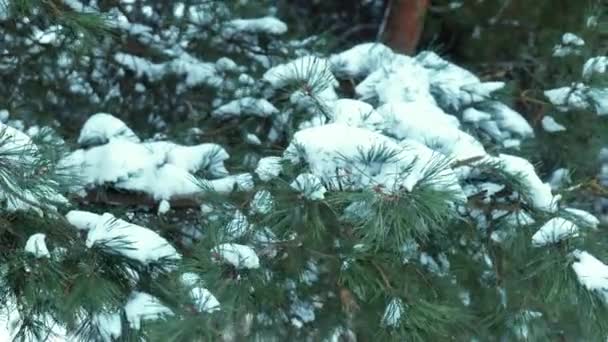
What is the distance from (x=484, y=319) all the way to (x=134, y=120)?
5.75 ft

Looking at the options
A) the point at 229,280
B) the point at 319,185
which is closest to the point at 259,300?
the point at 229,280

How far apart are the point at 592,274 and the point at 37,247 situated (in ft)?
4.43

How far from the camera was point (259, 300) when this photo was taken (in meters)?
2.31

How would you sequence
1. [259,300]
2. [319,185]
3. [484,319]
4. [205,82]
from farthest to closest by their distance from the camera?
[205,82] → [484,319] → [259,300] → [319,185]

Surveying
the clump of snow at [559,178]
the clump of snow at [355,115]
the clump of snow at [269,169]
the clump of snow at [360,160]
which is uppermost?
the clump of snow at [360,160]

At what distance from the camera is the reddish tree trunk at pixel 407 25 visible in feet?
12.5

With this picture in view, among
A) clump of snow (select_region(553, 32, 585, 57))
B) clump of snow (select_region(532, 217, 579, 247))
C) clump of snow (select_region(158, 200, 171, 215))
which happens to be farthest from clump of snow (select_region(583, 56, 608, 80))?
clump of snow (select_region(158, 200, 171, 215))

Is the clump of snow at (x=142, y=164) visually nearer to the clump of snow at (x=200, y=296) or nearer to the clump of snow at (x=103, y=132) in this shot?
the clump of snow at (x=103, y=132)

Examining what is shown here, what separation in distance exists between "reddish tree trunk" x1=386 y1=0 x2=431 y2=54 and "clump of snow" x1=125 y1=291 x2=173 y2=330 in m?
2.09

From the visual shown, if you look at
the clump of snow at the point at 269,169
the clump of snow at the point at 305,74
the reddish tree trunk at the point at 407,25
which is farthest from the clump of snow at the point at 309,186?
the reddish tree trunk at the point at 407,25

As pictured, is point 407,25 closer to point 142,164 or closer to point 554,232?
point 142,164

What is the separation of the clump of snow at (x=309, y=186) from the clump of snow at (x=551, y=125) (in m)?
1.54

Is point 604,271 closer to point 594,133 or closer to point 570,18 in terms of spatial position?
point 594,133

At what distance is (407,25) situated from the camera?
3.84 m
